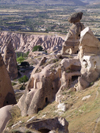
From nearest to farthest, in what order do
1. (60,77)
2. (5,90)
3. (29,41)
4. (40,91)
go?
1. (40,91)
2. (60,77)
3. (5,90)
4. (29,41)

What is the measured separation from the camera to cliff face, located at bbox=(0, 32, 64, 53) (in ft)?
292

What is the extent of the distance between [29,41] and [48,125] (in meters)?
88.3

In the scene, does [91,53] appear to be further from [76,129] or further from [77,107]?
[76,129]

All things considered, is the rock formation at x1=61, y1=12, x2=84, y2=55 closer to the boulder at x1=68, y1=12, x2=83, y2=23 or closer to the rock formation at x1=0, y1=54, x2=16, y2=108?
the boulder at x1=68, y1=12, x2=83, y2=23

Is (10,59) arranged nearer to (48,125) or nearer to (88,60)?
(88,60)

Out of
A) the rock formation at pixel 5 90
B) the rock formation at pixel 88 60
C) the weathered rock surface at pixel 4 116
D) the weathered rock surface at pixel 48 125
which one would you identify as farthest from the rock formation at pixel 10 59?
the weathered rock surface at pixel 48 125

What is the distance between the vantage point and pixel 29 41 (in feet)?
313

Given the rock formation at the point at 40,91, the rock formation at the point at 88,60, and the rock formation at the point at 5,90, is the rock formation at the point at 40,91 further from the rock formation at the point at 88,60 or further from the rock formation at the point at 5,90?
the rock formation at the point at 5,90

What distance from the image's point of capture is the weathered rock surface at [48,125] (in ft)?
28.2

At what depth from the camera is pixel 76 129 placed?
10438 mm

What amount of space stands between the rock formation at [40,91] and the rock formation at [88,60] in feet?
7.79

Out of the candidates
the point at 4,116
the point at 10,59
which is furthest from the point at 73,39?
the point at 10,59

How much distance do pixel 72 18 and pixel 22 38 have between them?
242 feet

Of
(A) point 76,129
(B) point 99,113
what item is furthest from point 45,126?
(B) point 99,113
